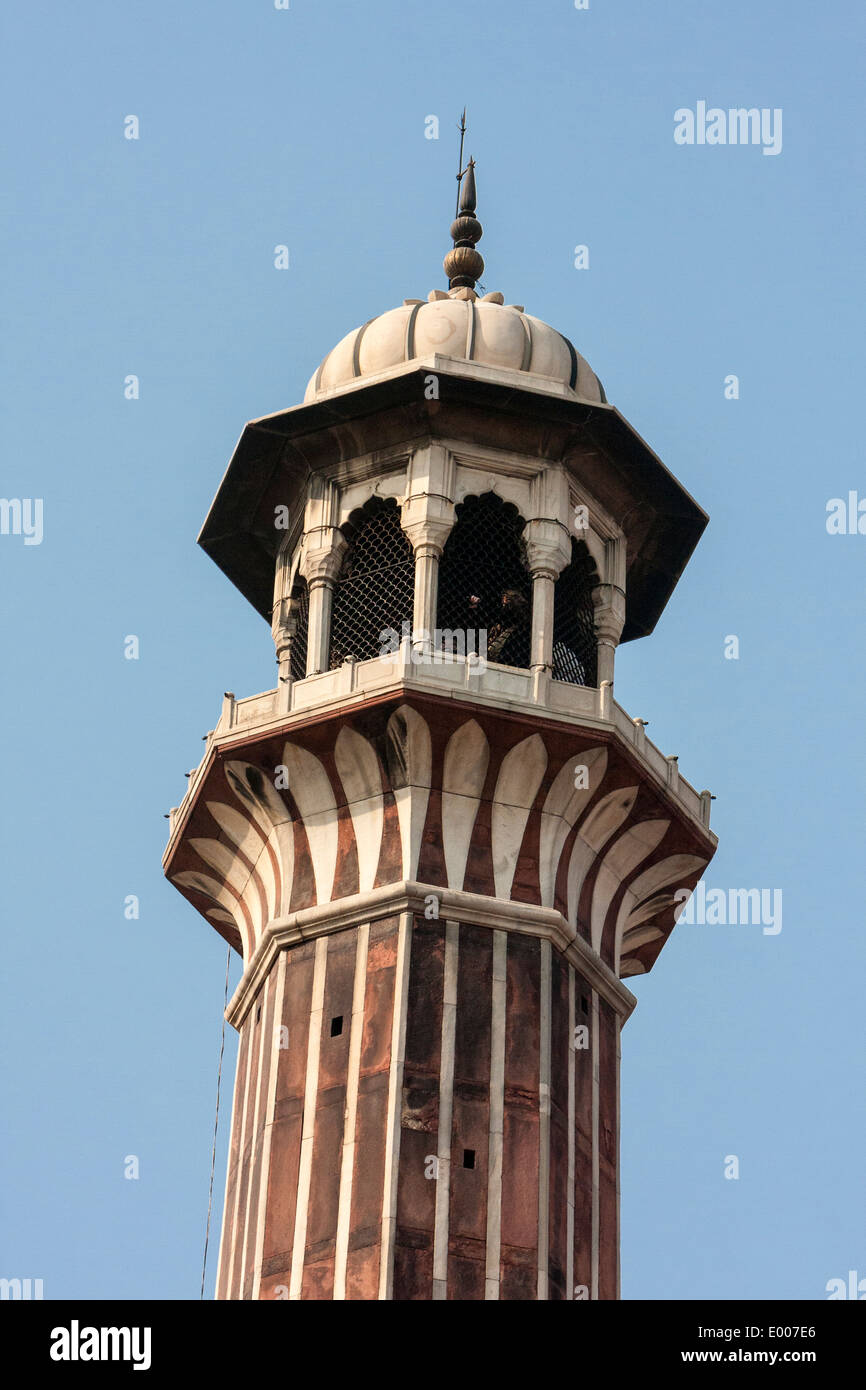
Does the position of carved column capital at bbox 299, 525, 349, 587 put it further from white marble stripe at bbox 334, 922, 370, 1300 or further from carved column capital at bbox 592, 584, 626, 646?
white marble stripe at bbox 334, 922, 370, 1300

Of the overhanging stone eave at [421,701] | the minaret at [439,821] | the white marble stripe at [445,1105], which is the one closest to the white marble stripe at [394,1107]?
the minaret at [439,821]

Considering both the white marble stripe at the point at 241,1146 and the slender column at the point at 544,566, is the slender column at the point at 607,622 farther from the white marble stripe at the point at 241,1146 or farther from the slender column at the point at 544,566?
the white marble stripe at the point at 241,1146

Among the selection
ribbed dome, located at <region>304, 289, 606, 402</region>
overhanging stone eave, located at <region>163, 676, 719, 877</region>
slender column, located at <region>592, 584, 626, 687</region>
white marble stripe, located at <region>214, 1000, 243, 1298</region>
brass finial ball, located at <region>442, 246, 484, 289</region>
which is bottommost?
white marble stripe, located at <region>214, 1000, 243, 1298</region>

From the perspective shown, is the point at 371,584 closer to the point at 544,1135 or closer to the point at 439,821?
the point at 439,821

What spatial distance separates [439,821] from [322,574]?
14.7ft

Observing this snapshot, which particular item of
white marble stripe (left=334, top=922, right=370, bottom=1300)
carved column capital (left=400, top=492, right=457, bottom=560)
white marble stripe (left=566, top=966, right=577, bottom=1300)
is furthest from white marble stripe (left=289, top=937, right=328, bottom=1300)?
carved column capital (left=400, top=492, right=457, bottom=560)

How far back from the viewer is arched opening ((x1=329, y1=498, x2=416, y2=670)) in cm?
4397

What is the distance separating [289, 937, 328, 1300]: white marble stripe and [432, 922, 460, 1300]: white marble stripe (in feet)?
5.72

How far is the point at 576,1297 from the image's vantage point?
39.8m

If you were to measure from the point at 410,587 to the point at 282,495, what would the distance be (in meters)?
3.19

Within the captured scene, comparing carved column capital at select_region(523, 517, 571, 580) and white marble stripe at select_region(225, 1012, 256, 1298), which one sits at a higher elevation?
carved column capital at select_region(523, 517, 571, 580)

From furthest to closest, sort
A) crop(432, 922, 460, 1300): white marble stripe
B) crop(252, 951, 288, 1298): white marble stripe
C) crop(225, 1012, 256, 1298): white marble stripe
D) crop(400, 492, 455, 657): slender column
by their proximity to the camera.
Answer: crop(400, 492, 455, 657): slender column → crop(225, 1012, 256, 1298): white marble stripe → crop(252, 951, 288, 1298): white marble stripe → crop(432, 922, 460, 1300): white marble stripe
